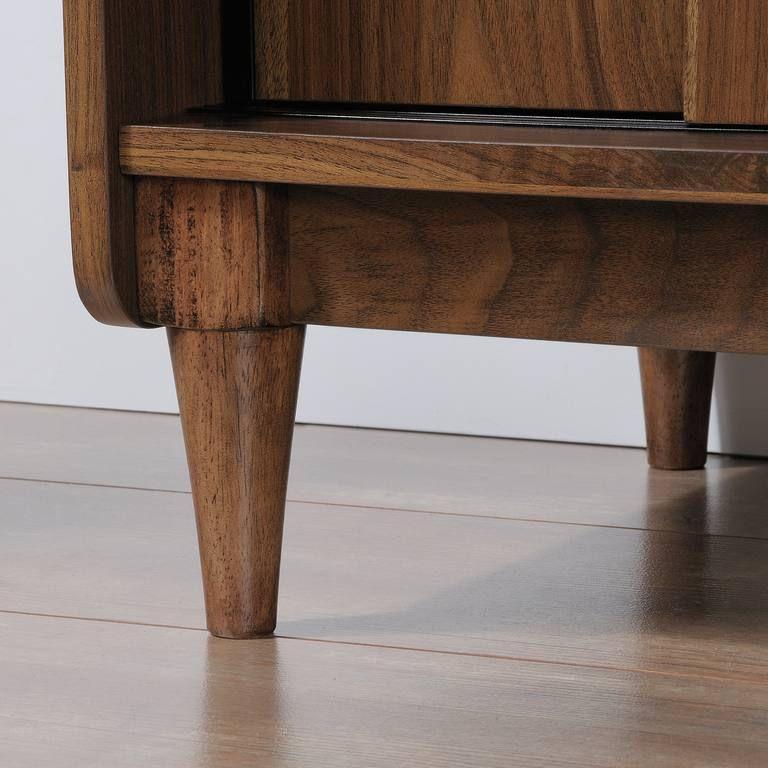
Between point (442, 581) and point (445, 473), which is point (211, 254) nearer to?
point (442, 581)

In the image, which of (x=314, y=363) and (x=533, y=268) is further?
(x=314, y=363)

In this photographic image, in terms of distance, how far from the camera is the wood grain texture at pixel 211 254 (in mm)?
696

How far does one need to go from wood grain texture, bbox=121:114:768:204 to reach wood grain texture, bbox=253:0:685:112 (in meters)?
0.05

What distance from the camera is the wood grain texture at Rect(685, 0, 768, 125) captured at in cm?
66

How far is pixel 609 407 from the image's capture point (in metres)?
1.20

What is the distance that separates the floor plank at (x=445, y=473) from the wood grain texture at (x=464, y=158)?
370 mm

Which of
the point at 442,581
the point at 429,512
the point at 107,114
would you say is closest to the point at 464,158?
the point at 107,114

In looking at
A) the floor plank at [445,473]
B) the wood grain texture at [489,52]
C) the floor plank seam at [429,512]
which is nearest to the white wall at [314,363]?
the floor plank at [445,473]

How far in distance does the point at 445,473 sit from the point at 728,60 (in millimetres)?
497

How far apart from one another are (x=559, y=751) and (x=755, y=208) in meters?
0.26

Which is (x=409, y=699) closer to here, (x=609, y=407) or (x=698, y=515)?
(x=698, y=515)

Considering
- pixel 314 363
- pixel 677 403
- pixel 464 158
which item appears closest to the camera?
pixel 464 158

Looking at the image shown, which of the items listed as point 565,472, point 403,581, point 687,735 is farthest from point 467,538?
point 687,735

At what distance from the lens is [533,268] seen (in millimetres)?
672
